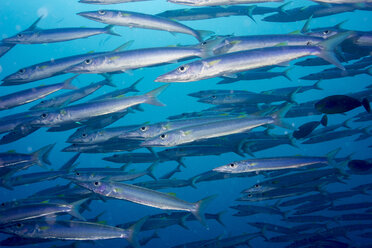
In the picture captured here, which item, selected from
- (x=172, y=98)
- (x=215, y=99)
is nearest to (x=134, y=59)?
(x=215, y=99)

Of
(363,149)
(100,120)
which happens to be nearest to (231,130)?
(100,120)

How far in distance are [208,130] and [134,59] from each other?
1880mm

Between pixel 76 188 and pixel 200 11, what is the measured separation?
20.6 feet

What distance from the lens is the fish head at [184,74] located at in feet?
12.4

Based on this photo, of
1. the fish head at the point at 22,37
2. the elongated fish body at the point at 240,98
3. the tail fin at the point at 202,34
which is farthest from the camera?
the elongated fish body at the point at 240,98

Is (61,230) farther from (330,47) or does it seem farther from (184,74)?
(330,47)

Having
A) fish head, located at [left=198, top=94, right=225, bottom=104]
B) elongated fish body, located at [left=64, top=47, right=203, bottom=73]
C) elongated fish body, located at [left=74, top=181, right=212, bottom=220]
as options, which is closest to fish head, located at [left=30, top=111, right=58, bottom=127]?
elongated fish body, located at [left=64, top=47, right=203, bottom=73]

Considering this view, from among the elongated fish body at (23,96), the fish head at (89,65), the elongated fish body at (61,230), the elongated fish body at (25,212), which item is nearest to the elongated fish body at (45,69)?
the elongated fish body at (23,96)

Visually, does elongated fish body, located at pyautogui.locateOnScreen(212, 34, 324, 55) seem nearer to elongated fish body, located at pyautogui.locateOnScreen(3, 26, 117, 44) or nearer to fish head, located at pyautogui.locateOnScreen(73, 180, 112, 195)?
elongated fish body, located at pyautogui.locateOnScreen(3, 26, 117, 44)

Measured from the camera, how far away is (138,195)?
407 cm

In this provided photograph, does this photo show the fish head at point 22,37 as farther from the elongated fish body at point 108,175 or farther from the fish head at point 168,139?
the fish head at point 168,139

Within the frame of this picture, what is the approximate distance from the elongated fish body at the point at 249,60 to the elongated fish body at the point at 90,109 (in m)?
1.01

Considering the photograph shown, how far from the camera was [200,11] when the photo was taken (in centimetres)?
762

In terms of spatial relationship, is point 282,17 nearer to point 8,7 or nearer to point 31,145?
point 8,7
